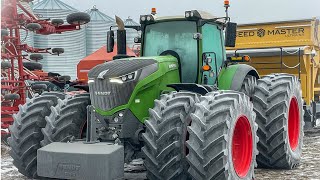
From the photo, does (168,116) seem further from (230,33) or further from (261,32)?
(261,32)

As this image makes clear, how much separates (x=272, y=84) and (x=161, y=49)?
5.68 feet

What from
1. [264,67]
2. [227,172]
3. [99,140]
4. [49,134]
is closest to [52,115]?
[49,134]

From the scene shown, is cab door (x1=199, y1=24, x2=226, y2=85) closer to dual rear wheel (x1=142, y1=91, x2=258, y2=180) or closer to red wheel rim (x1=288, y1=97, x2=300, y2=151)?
dual rear wheel (x1=142, y1=91, x2=258, y2=180)

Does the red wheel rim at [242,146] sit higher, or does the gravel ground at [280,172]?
the red wheel rim at [242,146]

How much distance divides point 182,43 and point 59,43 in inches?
584

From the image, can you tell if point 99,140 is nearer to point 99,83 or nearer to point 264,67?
point 99,83

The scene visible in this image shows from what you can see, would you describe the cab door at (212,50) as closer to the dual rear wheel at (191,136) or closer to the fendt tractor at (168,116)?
the fendt tractor at (168,116)

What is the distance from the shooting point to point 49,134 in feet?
18.3

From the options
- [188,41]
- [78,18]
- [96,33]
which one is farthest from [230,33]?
[96,33]

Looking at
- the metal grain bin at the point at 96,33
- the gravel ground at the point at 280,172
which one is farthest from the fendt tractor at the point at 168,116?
the metal grain bin at the point at 96,33

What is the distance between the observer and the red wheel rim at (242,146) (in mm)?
5305

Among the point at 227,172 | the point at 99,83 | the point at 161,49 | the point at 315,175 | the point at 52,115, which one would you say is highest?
the point at 161,49

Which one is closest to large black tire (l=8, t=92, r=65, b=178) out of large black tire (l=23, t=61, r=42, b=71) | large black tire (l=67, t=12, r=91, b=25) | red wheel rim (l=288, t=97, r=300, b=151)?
red wheel rim (l=288, t=97, r=300, b=151)

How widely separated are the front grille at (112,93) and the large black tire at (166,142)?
0.50 meters
